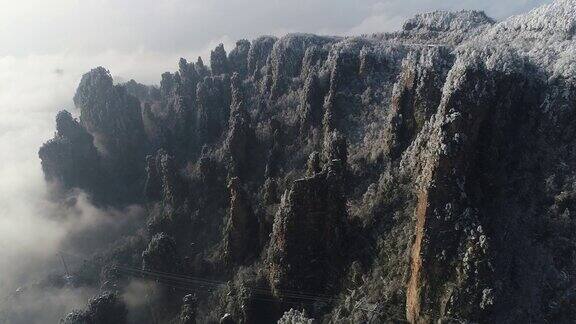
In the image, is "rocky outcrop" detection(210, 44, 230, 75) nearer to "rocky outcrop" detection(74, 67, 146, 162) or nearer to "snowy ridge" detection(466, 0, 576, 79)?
"rocky outcrop" detection(74, 67, 146, 162)

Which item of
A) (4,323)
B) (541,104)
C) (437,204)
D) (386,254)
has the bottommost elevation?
(4,323)

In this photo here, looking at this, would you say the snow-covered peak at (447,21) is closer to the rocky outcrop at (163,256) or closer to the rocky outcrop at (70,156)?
the rocky outcrop at (163,256)

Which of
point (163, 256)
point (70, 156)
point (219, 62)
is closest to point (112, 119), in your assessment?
point (70, 156)

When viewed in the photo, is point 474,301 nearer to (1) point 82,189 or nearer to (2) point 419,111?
(2) point 419,111

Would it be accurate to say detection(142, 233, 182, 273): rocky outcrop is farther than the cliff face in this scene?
Yes

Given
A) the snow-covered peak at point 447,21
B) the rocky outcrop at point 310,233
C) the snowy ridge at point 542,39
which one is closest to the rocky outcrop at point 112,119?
the snow-covered peak at point 447,21

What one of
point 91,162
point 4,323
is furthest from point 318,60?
point 4,323

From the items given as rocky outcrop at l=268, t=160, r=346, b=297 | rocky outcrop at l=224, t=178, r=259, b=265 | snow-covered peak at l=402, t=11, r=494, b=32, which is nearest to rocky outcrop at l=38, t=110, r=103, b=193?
rocky outcrop at l=224, t=178, r=259, b=265

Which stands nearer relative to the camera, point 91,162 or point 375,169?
point 375,169

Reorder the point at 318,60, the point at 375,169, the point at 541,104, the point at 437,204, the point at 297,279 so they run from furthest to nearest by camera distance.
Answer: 1. the point at 318,60
2. the point at 375,169
3. the point at 297,279
4. the point at 541,104
5. the point at 437,204
